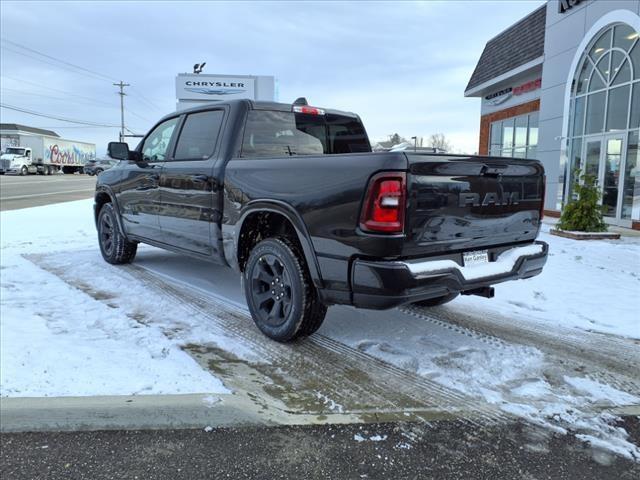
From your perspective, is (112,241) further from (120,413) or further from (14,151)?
(14,151)

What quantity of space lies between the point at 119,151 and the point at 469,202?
413 centimetres

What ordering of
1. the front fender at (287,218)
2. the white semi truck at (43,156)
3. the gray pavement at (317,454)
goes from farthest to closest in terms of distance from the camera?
the white semi truck at (43,156) → the front fender at (287,218) → the gray pavement at (317,454)

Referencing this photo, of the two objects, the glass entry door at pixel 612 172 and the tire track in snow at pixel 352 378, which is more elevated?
the glass entry door at pixel 612 172

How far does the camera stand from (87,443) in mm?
2576

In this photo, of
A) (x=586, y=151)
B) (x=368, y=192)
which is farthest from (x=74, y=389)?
(x=586, y=151)

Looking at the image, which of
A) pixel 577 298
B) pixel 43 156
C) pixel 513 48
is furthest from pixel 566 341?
pixel 43 156

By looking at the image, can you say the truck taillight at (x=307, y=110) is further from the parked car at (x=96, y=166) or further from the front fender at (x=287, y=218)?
the parked car at (x=96, y=166)

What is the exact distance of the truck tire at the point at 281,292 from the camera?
3568 millimetres

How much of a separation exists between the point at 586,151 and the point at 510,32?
806 centimetres

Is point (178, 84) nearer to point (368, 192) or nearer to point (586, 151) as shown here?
point (586, 151)

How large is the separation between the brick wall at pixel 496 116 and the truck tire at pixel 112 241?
1534 cm

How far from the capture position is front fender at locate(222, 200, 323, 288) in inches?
133

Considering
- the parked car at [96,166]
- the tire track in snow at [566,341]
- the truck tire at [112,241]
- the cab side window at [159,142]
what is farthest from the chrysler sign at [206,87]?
the tire track in snow at [566,341]

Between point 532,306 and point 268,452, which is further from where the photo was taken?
point 532,306
